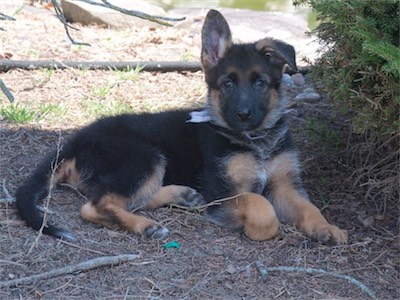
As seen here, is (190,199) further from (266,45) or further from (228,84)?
(266,45)

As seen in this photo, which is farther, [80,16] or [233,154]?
[80,16]

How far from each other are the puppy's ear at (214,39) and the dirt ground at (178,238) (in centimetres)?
112

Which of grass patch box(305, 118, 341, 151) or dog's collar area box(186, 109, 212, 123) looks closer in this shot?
dog's collar area box(186, 109, 212, 123)

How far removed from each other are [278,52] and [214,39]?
50cm

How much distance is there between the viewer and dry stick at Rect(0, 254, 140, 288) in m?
4.11

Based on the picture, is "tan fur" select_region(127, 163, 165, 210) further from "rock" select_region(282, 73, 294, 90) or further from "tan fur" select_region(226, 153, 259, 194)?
"rock" select_region(282, 73, 294, 90)

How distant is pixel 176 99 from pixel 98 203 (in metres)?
2.49

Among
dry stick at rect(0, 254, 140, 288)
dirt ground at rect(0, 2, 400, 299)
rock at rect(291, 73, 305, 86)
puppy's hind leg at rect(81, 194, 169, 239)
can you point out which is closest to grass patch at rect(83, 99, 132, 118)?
dirt ground at rect(0, 2, 400, 299)

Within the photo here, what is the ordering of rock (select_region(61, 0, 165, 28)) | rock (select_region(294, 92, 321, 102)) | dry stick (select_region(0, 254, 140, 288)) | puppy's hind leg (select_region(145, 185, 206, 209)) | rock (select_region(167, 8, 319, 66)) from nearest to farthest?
1. dry stick (select_region(0, 254, 140, 288))
2. puppy's hind leg (select_region(145, 185, 206, 209))
3. rock (select_region(294, 92, 321, 102))
4. rock (select_region(167, 8, 319, 66))
5. rock (select_region(61, 0, 165, 28))

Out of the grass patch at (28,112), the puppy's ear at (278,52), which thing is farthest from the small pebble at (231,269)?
the grass patch at (28,112)

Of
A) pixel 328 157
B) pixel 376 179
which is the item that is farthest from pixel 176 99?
pixel 376 179

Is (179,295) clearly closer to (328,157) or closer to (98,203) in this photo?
(98,203)

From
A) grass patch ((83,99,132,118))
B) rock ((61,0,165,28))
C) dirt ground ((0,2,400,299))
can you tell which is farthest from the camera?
rock ((61,0,165,28))

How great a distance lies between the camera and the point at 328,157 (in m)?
6.12
